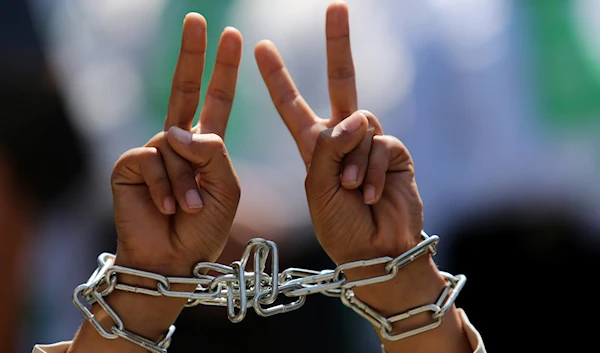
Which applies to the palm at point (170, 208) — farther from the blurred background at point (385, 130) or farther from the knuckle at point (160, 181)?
the blurred background at point (385, 130)

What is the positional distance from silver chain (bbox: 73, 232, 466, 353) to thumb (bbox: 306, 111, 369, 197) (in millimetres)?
171

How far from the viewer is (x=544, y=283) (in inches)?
120

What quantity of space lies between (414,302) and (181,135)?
0.53 m

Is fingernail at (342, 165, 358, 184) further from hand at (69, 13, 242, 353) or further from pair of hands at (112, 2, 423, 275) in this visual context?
hand at (69, 13, 242, 353)

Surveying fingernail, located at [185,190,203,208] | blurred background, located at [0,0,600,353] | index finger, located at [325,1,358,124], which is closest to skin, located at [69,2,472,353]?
fingernail, located at [185,190,203,208]

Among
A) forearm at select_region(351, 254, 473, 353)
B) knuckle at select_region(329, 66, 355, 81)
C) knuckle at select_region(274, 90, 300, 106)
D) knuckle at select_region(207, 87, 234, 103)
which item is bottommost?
forearm at select_region(351, 254, 473, 353)

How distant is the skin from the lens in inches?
47.9

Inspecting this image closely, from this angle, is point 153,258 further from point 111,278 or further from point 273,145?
point 273,145

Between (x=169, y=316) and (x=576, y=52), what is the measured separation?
261cm

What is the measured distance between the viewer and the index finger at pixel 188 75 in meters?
1.33

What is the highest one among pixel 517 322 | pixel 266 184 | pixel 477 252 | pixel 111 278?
pixel 111 278

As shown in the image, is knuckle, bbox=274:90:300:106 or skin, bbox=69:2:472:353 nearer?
skin, bbox=69:2:472:353

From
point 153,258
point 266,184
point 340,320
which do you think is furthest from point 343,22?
point 340,320

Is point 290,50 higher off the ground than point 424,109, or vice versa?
point 290,50
